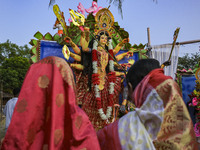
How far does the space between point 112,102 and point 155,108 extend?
3.20 metres

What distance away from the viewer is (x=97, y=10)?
4.98m

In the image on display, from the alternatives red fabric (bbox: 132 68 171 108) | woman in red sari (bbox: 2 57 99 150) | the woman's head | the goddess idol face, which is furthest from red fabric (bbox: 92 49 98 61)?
woman in red sari (bbox: 2 57 99 150)

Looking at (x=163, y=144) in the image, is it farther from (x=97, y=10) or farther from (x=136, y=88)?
(x=97, y=10)

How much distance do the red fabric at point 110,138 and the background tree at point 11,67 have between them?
76.0ft

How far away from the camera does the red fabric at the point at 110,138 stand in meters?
1.24

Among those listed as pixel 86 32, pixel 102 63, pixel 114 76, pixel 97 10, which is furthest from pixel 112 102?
pixel 97 10

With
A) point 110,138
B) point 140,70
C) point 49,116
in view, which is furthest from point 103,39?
point 49,116

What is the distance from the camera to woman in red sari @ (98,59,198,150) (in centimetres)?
114

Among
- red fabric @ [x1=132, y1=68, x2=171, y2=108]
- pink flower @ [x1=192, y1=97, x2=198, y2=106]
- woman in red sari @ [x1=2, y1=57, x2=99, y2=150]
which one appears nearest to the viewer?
woman in red sari @ [x1=2, y1=57, x2=99, y2=150]

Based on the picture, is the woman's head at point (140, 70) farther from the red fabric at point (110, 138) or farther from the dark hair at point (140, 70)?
the red fabric at point (110, 138)

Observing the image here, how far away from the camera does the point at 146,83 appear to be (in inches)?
50.1

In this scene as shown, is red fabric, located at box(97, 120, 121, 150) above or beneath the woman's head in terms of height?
beneath

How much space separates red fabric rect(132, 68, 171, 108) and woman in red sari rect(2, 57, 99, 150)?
0.44 m

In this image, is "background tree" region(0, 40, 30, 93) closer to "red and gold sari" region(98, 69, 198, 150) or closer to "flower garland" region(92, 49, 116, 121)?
"flower garland" region(92, 49, 116, 121)
